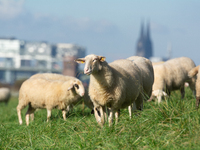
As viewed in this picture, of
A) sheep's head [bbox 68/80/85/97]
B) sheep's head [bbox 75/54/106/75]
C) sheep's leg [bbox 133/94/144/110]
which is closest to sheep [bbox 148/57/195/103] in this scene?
sheep's head [bbox 68/80/85/97]

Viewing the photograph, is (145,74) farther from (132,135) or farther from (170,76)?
(170,76)

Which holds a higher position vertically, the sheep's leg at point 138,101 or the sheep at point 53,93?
the sheep's leg at point 138,101

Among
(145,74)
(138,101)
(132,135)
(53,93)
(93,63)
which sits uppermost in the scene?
(93,63)

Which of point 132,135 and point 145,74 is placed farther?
point 145,74

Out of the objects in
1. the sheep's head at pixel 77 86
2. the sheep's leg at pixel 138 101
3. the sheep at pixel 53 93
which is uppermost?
the sheep's leg at pixel 138 101

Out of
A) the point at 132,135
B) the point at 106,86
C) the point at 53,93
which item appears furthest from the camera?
the point at 53,93

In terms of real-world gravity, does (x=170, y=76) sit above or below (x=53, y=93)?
above

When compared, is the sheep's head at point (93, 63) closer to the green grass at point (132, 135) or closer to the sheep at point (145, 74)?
the green grass at point (132, 135)

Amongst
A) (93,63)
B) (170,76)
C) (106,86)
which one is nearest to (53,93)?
(106,86)

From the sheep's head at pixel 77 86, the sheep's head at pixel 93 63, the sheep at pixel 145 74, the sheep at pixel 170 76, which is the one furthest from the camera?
the sheep at pixel 170 76

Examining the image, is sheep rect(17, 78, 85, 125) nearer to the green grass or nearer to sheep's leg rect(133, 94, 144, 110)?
sheep's leg rect(133, 94, 144, 110)

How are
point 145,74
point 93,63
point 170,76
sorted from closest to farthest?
point 93,63, point 145,74, point 170,76

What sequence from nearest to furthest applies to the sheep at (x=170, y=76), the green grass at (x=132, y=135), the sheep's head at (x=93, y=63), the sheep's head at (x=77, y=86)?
the green grass at (x=132, y=135) < the sheep's head at (x=93, y=63) < the sheep's head at (x=77, y=86) < the sheep at (x=170, y=76)

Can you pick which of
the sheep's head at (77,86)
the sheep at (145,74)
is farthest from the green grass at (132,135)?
the sheep's head at (77,86)
